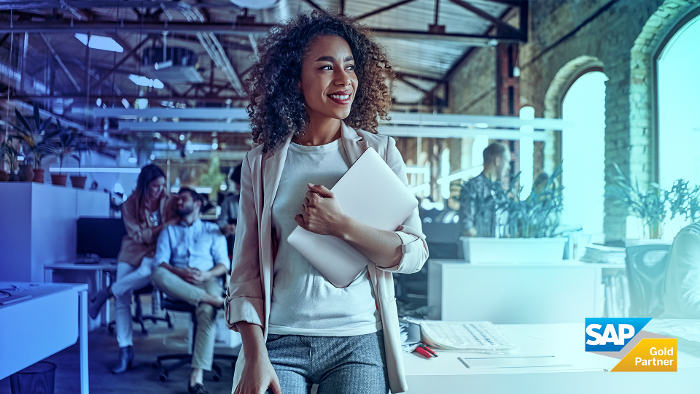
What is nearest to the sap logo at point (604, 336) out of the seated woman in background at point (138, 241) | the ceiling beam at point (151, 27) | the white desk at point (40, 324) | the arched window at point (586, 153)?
the white desk at point (40, 324)

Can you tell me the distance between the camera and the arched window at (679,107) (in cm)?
372

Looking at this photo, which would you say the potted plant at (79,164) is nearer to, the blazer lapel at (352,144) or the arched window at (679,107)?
the blazer lapel at (352,144)

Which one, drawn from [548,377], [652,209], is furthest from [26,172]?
[652,209]

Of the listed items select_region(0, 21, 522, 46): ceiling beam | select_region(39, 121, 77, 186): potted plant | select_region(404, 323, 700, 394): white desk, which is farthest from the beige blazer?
select_region(0, 21, 522, 46): ceiling beam

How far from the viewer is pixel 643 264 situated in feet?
7.31

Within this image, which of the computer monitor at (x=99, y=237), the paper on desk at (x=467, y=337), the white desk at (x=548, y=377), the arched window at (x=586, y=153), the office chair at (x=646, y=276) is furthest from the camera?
the arched window at (x=586, y=153)

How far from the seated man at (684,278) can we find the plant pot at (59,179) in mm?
4392

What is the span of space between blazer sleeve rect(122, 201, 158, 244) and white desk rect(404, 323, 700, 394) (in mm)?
→ 2994

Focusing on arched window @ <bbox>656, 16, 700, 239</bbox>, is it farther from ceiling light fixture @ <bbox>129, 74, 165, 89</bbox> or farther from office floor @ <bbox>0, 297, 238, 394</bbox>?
ceiling light fixture @ <bbox>129, 74, 165, 89</bbox>

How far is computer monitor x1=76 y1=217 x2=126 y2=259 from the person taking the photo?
436 centimetres

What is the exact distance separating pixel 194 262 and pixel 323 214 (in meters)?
2.88

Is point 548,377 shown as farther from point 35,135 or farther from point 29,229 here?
point 35,135

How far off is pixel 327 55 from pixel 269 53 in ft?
0.59

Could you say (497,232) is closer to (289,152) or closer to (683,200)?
(683,200)
